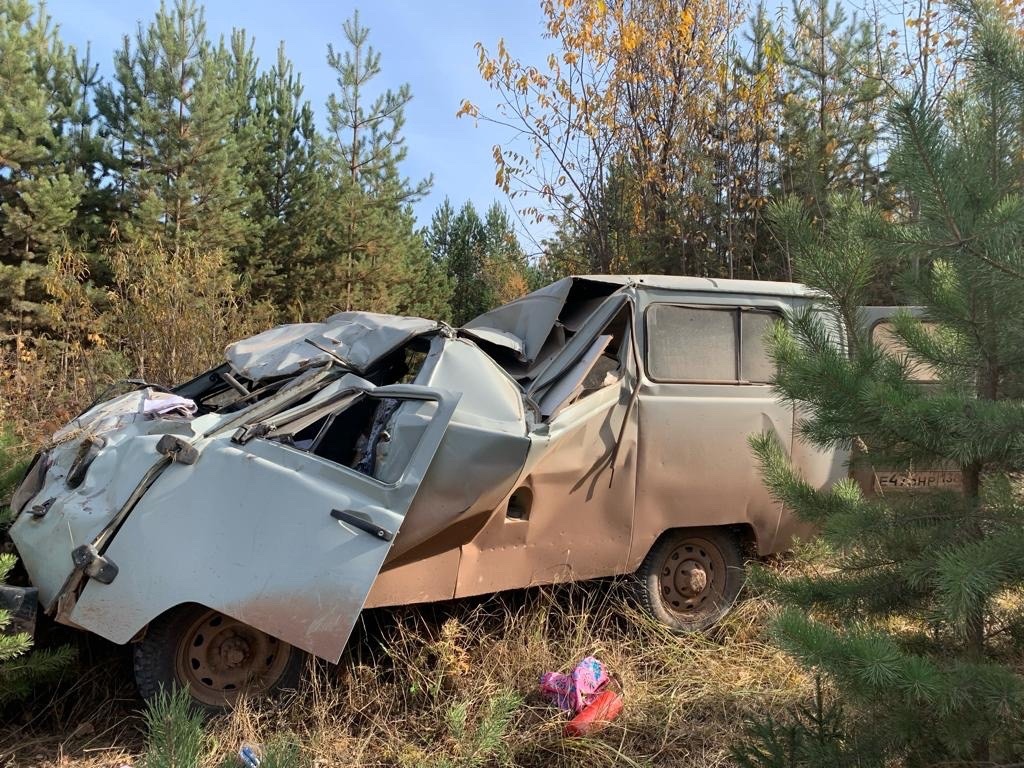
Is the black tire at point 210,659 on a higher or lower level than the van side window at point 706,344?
lower

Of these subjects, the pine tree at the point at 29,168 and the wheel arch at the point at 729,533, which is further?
the pine tree at the point at 29,168


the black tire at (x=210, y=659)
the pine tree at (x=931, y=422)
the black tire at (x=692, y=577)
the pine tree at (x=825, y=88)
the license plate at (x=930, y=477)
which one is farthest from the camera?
the pine tree at (x=825, y=88)

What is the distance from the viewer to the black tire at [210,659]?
3.15 metres

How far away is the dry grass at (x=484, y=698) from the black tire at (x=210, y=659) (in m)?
0.11

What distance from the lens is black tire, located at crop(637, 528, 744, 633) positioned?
4.43 m

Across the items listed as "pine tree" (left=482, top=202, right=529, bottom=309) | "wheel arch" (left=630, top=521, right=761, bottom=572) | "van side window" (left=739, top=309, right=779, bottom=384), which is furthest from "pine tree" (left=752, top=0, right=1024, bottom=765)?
"pine tree" (left=482, top=202, right=529, bottom=309)

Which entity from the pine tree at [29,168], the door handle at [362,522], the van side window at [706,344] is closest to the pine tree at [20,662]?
the door handle at [362,522]

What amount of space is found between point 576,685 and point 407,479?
1.30 m

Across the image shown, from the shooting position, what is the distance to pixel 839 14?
936cm

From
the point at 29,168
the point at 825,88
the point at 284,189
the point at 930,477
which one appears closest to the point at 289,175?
the point at 284,189

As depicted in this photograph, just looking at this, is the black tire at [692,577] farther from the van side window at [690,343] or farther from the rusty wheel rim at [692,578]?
the van side window at [690,343]

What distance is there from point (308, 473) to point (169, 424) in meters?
0.89

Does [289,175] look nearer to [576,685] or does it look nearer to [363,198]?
[363,198]

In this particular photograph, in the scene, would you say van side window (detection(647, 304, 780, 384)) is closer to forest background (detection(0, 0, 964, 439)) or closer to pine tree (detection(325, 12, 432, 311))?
forest background (detection(0, 0, 964, 439))
